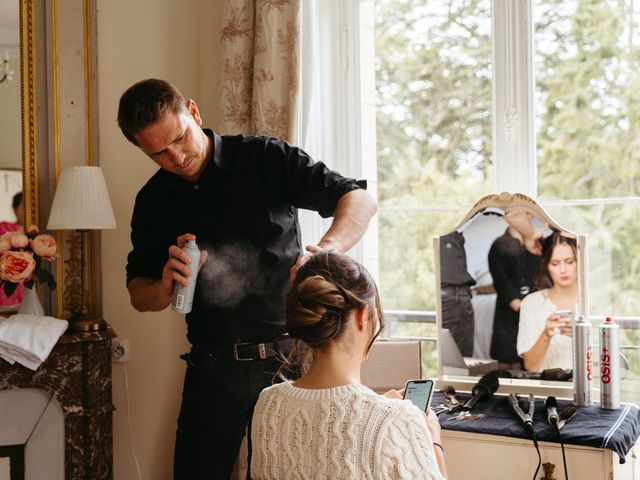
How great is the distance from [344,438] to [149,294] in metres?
0.93

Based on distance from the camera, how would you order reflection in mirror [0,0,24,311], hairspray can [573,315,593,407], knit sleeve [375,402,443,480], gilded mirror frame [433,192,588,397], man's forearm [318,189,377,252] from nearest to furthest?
knit sleeve [375,402,443,480], man's forearm [318,189,377,252], hairspray can [573,315,593,407], gilded mirror frame [433,192,588,397], reflection in mirror [0,0,24,311]

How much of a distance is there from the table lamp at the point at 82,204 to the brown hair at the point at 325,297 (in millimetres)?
1439

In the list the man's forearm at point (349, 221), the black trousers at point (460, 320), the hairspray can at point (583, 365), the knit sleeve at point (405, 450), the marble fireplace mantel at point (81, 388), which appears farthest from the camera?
the marble fireplace mantel at point (81, 388)

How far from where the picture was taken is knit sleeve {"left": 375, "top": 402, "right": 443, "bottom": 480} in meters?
1.24

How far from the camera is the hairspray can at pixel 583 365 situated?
2.07m

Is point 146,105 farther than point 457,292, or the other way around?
point 457,292

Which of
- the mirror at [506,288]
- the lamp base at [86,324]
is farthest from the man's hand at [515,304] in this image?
the lamp base at [86,324]

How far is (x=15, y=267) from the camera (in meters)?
2.52

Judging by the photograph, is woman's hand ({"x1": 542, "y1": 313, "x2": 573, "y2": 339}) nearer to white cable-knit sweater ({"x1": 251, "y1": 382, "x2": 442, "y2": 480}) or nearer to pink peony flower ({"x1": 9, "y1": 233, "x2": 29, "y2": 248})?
white cable-knit sweater ({"x1": 251, "y1": 382, "x2": 442, "y2": 480})

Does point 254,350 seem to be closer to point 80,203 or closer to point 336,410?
point 336,410

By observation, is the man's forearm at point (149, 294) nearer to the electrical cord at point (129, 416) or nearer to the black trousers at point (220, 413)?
the black trousers at point (220, 413)

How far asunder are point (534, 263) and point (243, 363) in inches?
36.3

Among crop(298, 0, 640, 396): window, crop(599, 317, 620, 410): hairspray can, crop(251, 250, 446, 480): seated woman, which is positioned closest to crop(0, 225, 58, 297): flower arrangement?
crop(298, 0, 640, 396): window

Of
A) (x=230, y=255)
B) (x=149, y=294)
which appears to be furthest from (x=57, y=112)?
(x=230, y=255)
